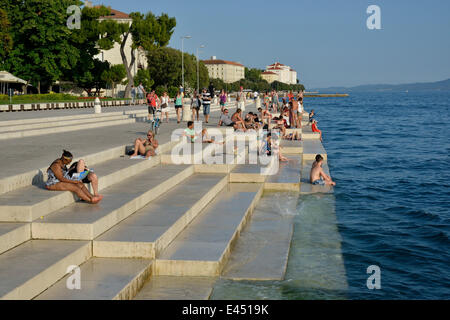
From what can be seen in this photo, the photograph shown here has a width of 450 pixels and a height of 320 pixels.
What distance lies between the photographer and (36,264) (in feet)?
20.1

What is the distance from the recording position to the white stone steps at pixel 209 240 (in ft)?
23.3

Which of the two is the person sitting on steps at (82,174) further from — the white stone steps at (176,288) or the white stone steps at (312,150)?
the white stone steps at (312,150)

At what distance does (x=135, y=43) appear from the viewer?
55.2m

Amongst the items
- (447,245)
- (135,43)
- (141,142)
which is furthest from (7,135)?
(135,43)

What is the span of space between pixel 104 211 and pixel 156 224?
82 centimetres

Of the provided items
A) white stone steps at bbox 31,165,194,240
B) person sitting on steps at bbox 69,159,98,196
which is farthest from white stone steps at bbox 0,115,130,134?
person sitting on steps at bbox 69,159,98,196

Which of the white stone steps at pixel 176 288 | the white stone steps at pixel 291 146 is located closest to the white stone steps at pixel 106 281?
the white stone steps at pixel 176 288

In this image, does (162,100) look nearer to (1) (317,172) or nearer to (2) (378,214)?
(1) (317,172)

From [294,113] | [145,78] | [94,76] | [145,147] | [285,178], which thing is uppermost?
[145,78]

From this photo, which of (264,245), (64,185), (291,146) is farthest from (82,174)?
(291,146)

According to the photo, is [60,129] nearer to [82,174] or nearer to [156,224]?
[82,174]

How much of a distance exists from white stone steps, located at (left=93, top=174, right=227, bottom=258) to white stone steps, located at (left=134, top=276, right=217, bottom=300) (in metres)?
0.42

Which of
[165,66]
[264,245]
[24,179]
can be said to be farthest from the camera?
[165,66]

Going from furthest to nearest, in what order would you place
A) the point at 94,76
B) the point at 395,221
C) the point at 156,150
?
the point at 94,76 → the point at 156,150 → the point at 395,221
